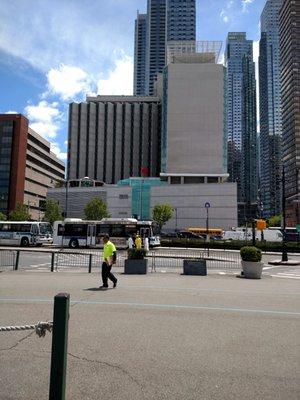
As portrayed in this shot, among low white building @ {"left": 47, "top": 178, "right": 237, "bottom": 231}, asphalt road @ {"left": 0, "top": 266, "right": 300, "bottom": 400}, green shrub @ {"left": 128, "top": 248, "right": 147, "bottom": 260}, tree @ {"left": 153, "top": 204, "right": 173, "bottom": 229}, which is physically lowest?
asphalt road @ {"left": 0, "top": 266, "right": 300, "bottom": 400}

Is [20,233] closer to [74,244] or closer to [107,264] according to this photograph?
[74,244]

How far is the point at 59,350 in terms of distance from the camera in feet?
11.4

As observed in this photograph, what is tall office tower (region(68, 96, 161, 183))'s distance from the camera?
539 ft

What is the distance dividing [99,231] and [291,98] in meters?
134

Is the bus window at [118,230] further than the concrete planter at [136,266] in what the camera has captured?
Yes

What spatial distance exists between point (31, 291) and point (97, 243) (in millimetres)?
33010

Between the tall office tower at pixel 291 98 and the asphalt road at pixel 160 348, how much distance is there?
14185 centimetres

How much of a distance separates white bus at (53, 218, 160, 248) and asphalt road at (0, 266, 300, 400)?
3167cm

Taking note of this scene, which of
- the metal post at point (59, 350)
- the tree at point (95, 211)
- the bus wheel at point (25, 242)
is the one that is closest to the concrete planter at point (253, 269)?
the metal post at point (59, 350)

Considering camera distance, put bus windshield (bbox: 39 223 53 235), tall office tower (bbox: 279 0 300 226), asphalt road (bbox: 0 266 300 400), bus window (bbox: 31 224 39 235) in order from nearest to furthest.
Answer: asphalt road (bbox: 0 266 300 400), bus window (bbox: 31 224 39 235), bus windshield (bbox: 39 223 53 235), tall office tower (bbox: 279 0 300 226)

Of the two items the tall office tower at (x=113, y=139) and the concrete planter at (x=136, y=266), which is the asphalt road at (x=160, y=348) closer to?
the concrete planter at (x=136, y=266)

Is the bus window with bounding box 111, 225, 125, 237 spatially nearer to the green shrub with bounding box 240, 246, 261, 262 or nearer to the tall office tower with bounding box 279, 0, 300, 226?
the green shrub with bounding box 240, 246, 261, 262

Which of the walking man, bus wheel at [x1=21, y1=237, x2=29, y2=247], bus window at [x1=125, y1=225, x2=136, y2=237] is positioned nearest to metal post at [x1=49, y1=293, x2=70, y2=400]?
the walking man

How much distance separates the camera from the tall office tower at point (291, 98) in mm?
150875
